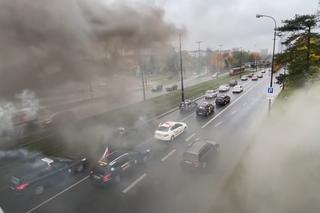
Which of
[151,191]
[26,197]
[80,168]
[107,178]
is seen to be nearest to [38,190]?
[26,197]

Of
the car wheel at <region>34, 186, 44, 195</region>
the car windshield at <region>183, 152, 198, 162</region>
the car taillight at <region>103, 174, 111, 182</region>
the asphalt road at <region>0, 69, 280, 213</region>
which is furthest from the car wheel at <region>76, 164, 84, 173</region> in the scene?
the car windshield at <region>183, 152, 198, 162</region>

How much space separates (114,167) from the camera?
954cm

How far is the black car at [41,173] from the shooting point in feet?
28.5

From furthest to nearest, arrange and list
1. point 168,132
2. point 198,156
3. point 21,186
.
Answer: point 168,132, point 198,156, point 21,186

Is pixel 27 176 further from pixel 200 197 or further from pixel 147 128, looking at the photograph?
pixel 147 128

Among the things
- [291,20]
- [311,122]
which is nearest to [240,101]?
[291,20]

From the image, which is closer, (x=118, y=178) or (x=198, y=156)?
(x=118, y=178)

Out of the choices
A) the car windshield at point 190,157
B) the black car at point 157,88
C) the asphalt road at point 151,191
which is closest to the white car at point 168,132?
the asphalt road at point 151,191

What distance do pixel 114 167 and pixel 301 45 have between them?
25.7m

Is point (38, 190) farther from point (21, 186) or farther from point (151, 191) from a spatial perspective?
point (151, 191)

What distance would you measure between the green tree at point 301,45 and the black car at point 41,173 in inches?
759

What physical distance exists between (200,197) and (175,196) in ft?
3.21

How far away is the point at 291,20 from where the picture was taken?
22.6m

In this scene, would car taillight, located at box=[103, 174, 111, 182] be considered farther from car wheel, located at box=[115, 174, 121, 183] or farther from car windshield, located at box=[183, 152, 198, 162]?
car windshield, located at box=[183, 152, 198, 162]
